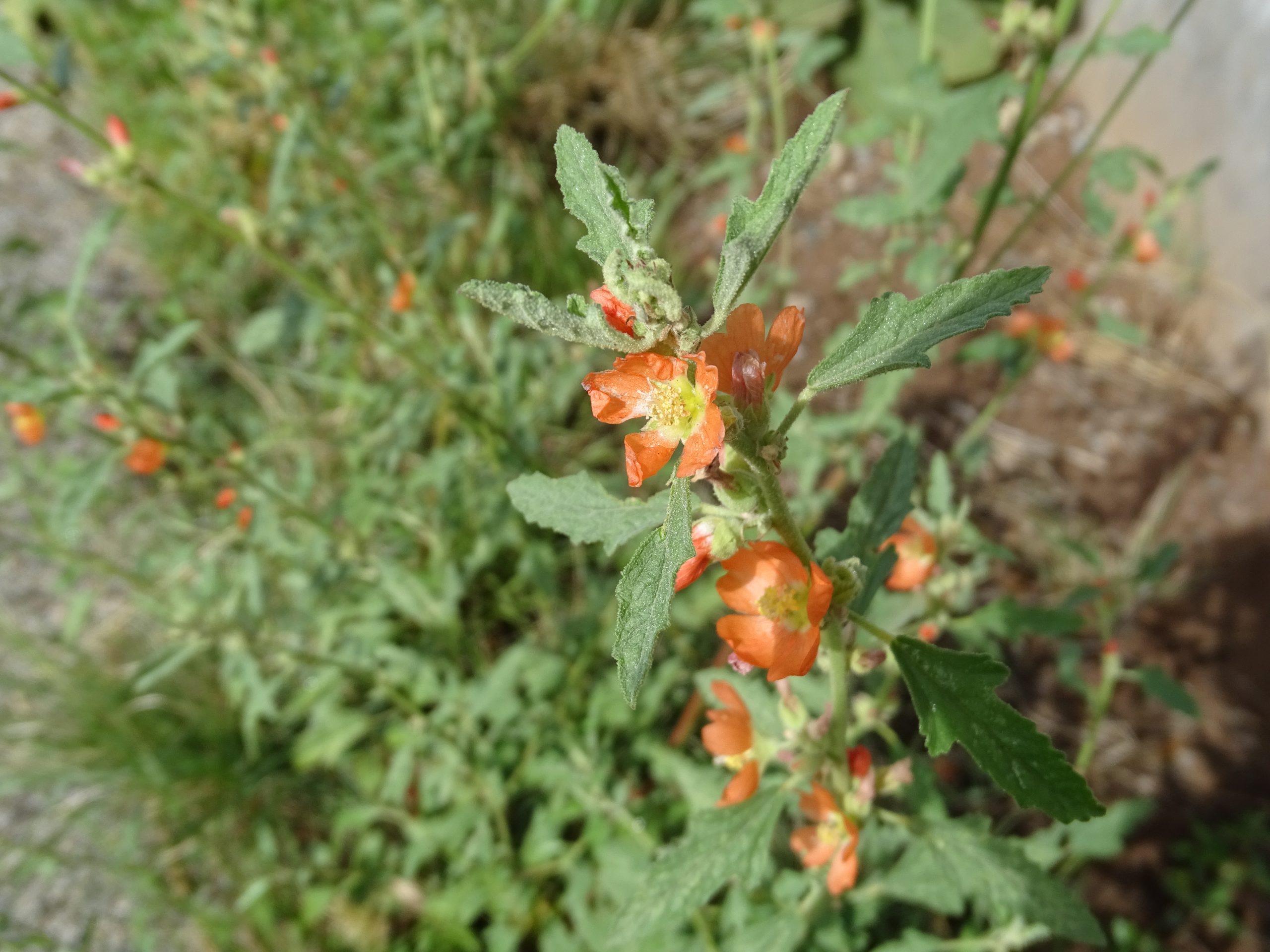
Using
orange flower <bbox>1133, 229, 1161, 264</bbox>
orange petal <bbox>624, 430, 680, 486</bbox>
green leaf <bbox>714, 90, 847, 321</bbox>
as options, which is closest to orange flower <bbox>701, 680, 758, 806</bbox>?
orange petal <bbox>624, 430, 680, 486</bbox>

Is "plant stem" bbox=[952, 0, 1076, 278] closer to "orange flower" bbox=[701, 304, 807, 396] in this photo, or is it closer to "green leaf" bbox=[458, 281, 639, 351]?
"orange flower" bbox=[701, 304, 807, 396]

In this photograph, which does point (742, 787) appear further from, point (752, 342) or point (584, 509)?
point (752, 342)

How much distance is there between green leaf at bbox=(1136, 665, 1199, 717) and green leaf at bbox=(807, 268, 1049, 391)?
1.47m

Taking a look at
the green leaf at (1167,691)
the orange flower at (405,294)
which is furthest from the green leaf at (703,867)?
the orange flower at (405,294)

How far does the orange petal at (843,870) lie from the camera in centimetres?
128

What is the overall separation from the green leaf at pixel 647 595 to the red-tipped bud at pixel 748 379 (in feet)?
0.40

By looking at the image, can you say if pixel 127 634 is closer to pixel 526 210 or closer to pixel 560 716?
pixel 560 716

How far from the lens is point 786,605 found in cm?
113

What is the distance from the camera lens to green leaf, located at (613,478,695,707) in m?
0.82

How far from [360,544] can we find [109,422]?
2.47 ft

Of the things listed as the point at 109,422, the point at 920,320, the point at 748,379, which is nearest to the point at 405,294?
the point at 109,422

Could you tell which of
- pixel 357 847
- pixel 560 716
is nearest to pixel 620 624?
pixel 560 716

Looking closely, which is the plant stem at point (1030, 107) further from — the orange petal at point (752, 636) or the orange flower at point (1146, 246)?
the orange petal at point (752, 636)

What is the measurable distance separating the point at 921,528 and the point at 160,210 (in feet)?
13.0
